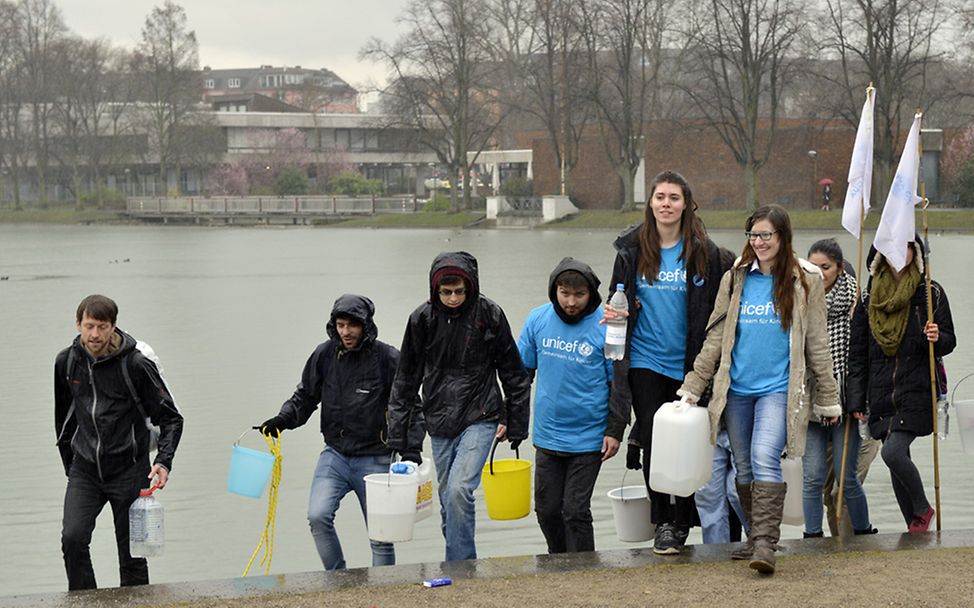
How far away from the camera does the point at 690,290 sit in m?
6.74

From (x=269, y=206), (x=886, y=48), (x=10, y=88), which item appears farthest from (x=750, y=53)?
(x=10, y=88)

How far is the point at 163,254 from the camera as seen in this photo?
50.0 metres

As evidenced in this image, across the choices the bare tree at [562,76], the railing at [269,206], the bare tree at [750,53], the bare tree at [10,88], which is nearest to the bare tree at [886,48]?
the bare tree at [750,53]

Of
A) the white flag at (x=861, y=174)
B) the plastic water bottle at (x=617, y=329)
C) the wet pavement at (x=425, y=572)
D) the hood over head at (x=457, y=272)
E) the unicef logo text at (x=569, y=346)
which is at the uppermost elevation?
the white flag at (x=861, y=174)

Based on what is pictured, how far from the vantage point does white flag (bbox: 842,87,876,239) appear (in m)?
7.51

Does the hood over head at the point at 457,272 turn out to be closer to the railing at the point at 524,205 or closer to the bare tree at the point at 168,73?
the railing at the point at 524,205

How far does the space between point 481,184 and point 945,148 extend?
128 feet

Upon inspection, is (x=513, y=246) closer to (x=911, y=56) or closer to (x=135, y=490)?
(x=911, y=56)

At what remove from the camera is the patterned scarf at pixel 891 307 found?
23.5 ft

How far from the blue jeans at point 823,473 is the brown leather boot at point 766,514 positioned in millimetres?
992

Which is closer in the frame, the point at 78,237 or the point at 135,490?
the point at 135,490

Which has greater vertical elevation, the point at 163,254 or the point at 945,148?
the point at 945,148

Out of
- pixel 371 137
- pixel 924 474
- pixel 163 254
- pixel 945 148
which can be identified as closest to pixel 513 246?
pixel 163 254

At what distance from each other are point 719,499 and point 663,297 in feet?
3.71
